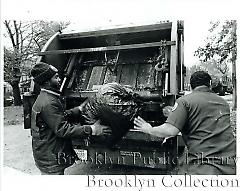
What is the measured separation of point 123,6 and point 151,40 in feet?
1.86

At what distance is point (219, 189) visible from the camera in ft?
5.38

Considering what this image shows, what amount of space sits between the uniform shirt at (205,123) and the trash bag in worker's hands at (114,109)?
1.32 feet

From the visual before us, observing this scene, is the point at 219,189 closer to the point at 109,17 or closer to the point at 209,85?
the point at 209,85

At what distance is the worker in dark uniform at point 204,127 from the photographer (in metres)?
1.45

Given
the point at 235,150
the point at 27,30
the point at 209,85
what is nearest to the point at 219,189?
the point at 235,150

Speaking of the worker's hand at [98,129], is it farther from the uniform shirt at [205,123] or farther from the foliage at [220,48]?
the foliage at [220,48]

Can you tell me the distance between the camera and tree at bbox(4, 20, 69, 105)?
2.10 metres

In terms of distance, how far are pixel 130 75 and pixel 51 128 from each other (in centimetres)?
105

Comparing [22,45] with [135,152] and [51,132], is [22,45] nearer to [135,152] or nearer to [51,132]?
[51,132]

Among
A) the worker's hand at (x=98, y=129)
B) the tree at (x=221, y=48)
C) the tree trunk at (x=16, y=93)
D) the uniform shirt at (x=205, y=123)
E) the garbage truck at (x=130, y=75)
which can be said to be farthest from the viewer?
the tree trunk at (x=16, y=93)

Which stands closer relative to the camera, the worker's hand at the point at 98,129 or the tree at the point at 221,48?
the worker's hand at the point at 98,129

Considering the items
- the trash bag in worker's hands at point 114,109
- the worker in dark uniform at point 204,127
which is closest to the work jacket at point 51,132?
the trash bag in worker's hands at point 114,109

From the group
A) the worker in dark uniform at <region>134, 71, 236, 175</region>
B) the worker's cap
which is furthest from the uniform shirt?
the worker's cap

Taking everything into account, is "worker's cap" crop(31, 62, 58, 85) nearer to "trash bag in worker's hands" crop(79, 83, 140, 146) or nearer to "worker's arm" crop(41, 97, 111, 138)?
"worker's arm" crop(41, 97, 111, 138)
